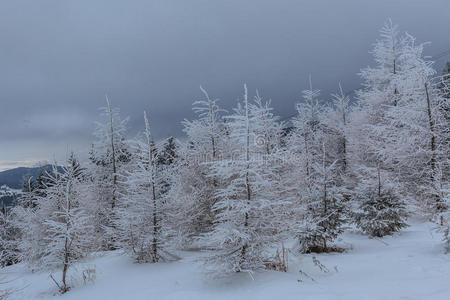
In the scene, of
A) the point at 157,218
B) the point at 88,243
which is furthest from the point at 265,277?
the point at 88,243

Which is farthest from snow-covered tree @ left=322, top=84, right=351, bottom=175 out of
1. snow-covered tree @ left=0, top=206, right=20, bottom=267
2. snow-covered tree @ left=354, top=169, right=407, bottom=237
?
snow-covered tree @ left=0, top=206, right=20, bottom=267

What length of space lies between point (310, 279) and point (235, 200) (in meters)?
2.48

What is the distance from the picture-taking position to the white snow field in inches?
197

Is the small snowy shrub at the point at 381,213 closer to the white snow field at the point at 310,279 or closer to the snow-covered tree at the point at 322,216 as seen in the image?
the white snow field at the point at 310,279

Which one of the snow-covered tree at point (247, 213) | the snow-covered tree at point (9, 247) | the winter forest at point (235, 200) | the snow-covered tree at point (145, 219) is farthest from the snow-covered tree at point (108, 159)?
the snow-covered tree at point (247, 213)

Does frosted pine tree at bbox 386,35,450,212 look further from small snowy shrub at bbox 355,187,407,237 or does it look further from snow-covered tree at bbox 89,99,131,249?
snow-covered tree at bbox 89,99,131,249

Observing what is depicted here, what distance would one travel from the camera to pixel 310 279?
241 inches

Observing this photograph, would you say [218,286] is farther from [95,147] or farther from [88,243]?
[95,147]

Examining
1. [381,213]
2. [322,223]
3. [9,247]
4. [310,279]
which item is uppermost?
[381,213]

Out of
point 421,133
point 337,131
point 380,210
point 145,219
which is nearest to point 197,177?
point 145,219

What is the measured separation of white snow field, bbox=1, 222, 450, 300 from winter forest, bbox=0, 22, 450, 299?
18cm

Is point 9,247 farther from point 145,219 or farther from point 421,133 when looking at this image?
point 421,133

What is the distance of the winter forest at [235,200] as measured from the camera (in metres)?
6.46

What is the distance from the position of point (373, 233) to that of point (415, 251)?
2.53 metres
